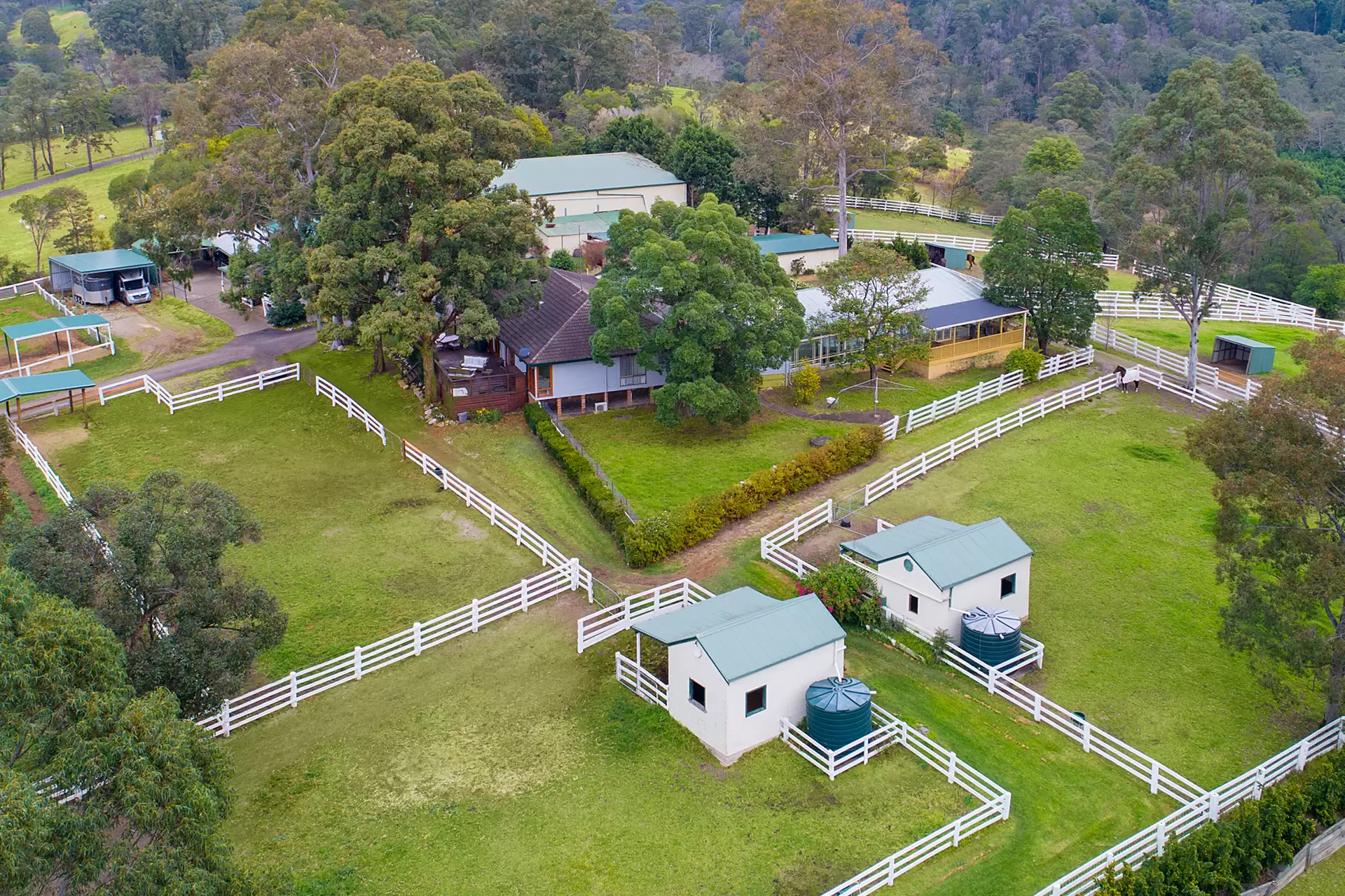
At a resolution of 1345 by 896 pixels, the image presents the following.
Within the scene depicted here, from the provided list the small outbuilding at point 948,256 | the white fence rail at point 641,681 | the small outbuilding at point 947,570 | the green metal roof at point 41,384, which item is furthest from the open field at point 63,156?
the small outbuilding at point 947,570

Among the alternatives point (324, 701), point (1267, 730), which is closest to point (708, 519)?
point (324, 701)

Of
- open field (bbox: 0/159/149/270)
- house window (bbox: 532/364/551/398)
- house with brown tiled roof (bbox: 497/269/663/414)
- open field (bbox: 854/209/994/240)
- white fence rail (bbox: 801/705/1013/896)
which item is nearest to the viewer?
white fence rail (bbox: 801/705/1013/896)

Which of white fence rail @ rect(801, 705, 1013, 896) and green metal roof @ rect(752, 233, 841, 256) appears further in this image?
green metal roof @ rect(752, 233, 841, 256)

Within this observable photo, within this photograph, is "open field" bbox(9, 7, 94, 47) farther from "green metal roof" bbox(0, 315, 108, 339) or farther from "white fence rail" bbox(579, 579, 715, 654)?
"white fence rail" bbox(579, 579, 715, 654)

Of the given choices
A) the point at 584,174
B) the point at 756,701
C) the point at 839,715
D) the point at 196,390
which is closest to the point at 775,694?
the point at 756,701

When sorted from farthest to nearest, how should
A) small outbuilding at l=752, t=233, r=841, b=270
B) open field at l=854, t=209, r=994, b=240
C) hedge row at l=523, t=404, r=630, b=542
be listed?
open field at l=854, t=209, r=994, b=240 → small outbuilding at l=752, t=233, r=841, b=270 → hedge row at l=523, t=404, r=630, b=542

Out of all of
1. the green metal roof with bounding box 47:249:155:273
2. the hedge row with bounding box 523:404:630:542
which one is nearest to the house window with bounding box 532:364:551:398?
the hedge row with bounding box 523:404:630:542

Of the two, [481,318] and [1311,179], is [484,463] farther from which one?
[1311,179]
